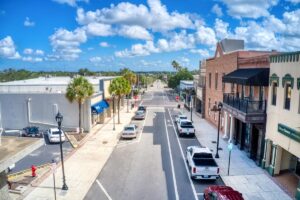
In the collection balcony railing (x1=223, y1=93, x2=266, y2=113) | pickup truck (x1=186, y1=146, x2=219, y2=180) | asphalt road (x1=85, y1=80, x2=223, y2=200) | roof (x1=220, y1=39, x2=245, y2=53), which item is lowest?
asphalt road (x1=85, y1=80, x2=223, y2=200)

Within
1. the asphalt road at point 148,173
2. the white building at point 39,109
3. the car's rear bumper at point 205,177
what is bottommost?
the asphalt road at point 148,173

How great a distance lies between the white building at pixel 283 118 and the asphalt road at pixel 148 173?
4.67m

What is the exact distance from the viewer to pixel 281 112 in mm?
17953

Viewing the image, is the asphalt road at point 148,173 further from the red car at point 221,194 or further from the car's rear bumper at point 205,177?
the red car at point 221,194

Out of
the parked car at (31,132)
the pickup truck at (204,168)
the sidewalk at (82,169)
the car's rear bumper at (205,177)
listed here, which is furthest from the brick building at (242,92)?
the parked car at (31,132)

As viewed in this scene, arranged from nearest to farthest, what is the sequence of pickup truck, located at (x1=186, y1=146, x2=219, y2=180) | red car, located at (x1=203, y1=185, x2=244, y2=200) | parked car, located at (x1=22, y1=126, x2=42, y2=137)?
red car, located at (x1=203, y1=185, x2=244, y2=200), pickup truck, located at (x1=186, y1=146, x2=219, y2=180), parked car, located at (x1=22, y1=126, x2=42, y2=137)

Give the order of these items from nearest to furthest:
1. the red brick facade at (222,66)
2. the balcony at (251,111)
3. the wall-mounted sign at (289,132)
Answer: the wall-mounted sign at (289,132), the balcony at (251,111), the red brick facade at (222,66)

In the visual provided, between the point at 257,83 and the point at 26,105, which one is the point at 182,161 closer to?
the point at 257,83

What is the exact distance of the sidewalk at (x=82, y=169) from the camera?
16188 mm

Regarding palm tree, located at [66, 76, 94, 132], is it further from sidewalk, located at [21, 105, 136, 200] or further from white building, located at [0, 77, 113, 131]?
sidewalk, located at [21, 105, 136, 200]

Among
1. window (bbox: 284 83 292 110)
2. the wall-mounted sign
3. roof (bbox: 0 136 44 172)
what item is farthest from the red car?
roof (bbox: 0 136 44 172)

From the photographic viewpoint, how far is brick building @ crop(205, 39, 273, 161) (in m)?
20.6

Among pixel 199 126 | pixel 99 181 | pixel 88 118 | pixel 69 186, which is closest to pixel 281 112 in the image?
pixel 99 181

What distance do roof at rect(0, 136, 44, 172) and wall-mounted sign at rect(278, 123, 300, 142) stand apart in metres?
14.1
